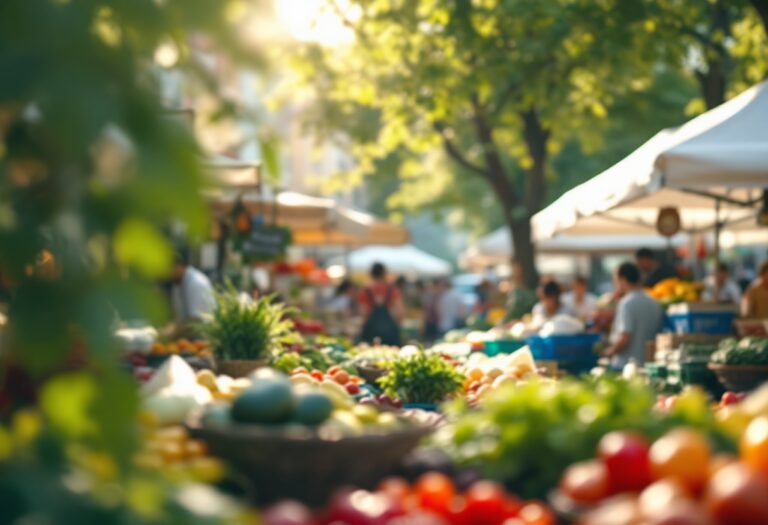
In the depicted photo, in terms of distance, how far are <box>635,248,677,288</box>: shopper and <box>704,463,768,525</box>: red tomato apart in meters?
11.6

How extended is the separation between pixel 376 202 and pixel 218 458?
57.9 meters

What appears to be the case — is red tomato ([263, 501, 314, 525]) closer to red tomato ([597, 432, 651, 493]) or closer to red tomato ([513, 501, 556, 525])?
red tomato ([513, 501, 556, 525])

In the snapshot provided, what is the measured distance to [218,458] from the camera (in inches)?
153

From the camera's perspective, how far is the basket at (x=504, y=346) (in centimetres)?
1128

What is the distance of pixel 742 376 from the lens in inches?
348

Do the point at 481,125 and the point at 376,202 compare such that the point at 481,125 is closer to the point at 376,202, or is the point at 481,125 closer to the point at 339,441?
the point at 339,441

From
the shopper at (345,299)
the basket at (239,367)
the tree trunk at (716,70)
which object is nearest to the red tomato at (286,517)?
the basket at (239,367)

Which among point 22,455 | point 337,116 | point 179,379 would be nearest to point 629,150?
point 337,116

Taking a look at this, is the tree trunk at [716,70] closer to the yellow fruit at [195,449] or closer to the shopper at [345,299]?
the shopper at [345,299]

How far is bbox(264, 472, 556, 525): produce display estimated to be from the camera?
121 inches

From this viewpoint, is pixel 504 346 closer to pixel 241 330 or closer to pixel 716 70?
pixel 241 330

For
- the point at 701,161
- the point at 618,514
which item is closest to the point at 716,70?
the point at 701,161

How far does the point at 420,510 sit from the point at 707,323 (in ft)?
28.1

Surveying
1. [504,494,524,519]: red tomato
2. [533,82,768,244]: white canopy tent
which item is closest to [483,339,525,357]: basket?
[533,82,768,244]: white canopy tent
